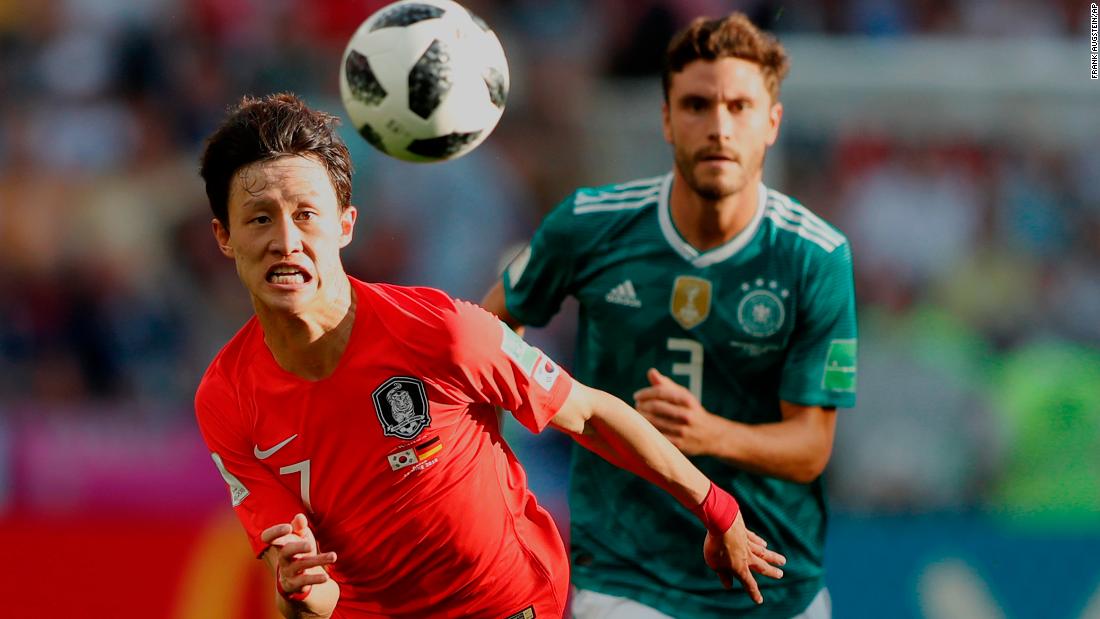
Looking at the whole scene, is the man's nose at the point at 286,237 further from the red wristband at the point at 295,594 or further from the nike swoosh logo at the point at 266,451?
the red wristband at the point at 295,594

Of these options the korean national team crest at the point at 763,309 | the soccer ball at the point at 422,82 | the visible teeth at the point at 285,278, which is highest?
the soccer ball at the point at 422,82

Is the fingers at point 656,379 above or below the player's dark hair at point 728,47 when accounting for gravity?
below

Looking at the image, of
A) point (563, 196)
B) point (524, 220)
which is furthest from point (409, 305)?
point (563, 196)

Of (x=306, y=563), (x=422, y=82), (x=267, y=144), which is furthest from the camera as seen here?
(x=422, y=82)

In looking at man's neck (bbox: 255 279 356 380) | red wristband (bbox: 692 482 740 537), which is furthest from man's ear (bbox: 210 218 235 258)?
red wristband (bbox: 692 482 740 537)

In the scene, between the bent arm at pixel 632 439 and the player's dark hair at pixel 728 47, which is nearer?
the bent arm at pixel 632 439

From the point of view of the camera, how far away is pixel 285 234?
393cm

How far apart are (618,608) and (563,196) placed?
5.39 m

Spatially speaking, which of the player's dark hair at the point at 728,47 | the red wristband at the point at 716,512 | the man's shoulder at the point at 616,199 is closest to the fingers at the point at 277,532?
the red wristband at the point at 716,512

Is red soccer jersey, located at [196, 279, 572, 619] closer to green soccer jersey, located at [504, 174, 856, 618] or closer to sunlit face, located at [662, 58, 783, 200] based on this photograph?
green soccer jersey, located at [504, 174, 856, 618]

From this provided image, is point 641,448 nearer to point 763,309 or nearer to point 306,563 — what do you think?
point 306,563

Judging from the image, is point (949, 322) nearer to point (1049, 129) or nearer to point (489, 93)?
point (1049, 129)

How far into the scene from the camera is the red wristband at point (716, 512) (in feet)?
13.9

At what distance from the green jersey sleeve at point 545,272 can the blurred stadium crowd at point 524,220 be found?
3650 mm
